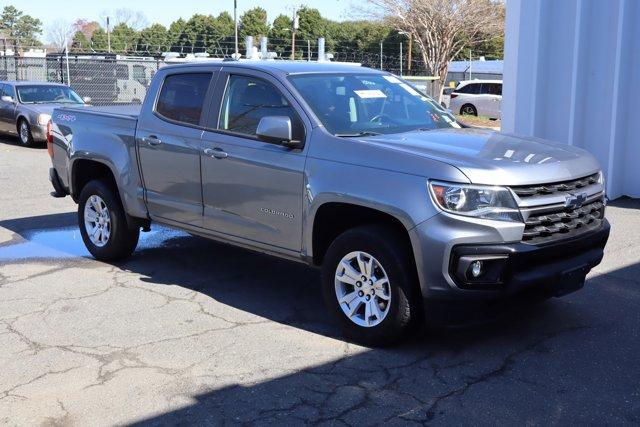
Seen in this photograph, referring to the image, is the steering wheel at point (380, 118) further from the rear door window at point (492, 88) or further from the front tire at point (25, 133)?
the rear door window at point (492, 88)

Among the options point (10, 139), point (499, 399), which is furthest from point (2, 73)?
point (499, 399)

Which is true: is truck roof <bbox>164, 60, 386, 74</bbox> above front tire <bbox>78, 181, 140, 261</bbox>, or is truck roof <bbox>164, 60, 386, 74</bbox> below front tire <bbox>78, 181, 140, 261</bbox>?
above

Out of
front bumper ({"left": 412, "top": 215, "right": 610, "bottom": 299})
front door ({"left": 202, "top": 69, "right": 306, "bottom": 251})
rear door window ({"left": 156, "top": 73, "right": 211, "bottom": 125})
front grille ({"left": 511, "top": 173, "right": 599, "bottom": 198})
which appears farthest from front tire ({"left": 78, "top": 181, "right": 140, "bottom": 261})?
front grille ({"left": 511, "top": 173, "right": 599, "bottom": 198})

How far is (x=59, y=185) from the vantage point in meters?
8.30

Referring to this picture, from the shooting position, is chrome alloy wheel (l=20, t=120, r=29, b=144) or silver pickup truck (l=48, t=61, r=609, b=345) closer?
silver pickup truck (l=48, t=61, r=609, b=345)

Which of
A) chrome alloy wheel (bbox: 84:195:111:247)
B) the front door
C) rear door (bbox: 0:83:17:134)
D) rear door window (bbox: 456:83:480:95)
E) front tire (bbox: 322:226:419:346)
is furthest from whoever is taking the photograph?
rear door window (bbox: 456:83:480:95)

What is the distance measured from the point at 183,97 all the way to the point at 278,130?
1.58 m

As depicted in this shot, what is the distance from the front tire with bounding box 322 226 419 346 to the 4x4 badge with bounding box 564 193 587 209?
1.06 m

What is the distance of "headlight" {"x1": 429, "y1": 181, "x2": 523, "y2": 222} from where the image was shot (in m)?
4.70

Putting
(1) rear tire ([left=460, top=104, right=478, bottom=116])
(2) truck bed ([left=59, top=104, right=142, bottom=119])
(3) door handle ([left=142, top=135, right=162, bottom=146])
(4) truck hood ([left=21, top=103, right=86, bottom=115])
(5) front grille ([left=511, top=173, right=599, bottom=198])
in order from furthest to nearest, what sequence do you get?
(1) rear tire ([left=460, top=104, right=478, bottom=116]) < (4) truck hood ([left=21, top=103, right=86, bottom=115]) < (2) truck bed ([left=59, top=104, right=142, bottom=119]) < (3) door handle ([left=142, top=135, right=162, bottom=146]) < (5) front grille ([left=511, top=173, right=599, bottom=198])

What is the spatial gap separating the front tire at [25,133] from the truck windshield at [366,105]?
1418cm

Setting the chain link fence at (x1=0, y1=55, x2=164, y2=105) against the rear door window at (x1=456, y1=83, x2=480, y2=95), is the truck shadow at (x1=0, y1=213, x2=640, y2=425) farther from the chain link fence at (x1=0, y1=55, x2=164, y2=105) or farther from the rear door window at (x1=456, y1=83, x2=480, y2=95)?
the rear door window at (x1=456, y1=83, x2=480, y2=95)

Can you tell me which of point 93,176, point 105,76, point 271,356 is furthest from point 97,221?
point 105,76

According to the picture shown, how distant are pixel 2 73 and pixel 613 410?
29.0 meters
